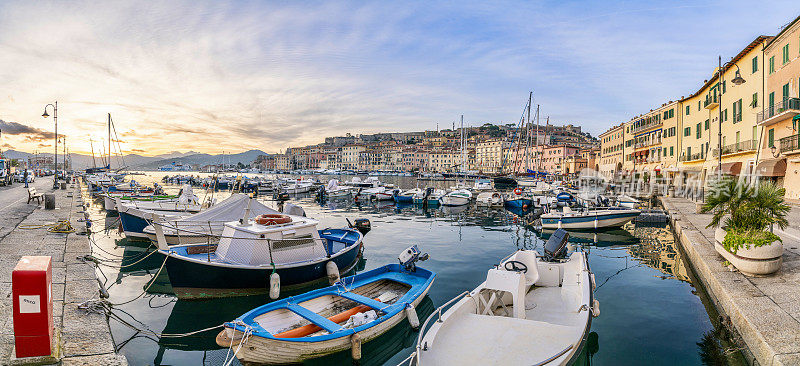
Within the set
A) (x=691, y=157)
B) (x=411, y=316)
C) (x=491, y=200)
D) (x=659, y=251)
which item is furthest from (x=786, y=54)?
(x=411, y=316)

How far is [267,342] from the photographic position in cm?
646

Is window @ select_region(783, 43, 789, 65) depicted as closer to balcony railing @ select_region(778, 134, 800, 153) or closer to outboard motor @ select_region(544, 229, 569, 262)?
balcony railing @ select_region(778, 134, 800, 153)

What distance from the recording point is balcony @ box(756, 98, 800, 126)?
22.7m

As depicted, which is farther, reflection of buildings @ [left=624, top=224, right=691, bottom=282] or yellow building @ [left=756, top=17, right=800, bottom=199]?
yellow building @ [left=756, top=17, right=800, bottom=199]

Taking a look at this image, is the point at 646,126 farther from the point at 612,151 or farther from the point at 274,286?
the point at 274,286

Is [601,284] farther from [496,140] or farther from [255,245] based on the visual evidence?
[496,140]

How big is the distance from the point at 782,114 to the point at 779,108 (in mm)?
1407

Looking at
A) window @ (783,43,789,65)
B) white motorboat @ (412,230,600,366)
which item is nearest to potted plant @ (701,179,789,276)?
white motorboat @ (412,230,600,366)

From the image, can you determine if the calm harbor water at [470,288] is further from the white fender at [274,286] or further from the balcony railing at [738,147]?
the balcony railing at [738,147]

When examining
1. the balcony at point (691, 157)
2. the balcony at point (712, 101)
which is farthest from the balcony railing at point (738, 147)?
the balcony at point (691, 157)

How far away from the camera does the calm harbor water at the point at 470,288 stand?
7.81 meters

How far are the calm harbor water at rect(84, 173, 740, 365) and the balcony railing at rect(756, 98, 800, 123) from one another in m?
10.0

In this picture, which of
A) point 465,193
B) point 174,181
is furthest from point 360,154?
point 465,193

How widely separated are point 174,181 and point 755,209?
110890mm
